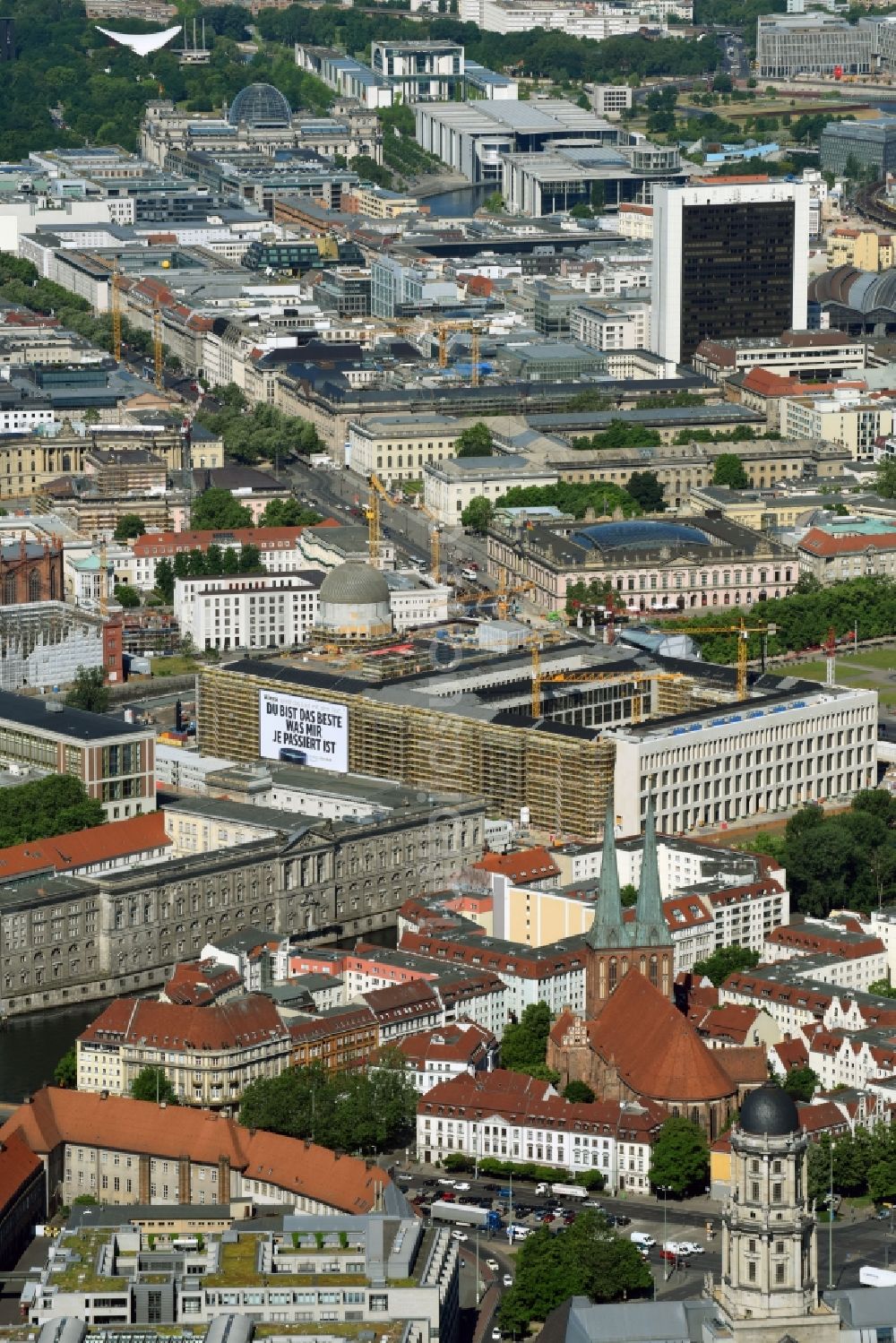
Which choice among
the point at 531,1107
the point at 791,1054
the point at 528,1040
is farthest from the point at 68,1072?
the point at 791,1054

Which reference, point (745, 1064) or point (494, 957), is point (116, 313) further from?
point (745, 1064)

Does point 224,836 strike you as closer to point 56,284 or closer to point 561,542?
point 561,542

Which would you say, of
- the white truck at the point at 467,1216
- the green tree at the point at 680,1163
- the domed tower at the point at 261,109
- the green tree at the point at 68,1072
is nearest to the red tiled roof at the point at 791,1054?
the green tree at the point at 680,1163

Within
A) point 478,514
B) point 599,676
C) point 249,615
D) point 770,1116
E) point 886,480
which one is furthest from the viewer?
point 886,480

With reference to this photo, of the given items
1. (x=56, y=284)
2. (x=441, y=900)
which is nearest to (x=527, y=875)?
(x=441, y=900)

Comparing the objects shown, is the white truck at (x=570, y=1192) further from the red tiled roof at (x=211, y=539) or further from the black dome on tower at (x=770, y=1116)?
the red tiled roof at (x=211, y=539)

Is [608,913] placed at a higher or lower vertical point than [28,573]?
higher

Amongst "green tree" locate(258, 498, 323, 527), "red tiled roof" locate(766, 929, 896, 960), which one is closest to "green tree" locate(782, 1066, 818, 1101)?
"red tiled roof" locate(766, 929, 896, 960)
